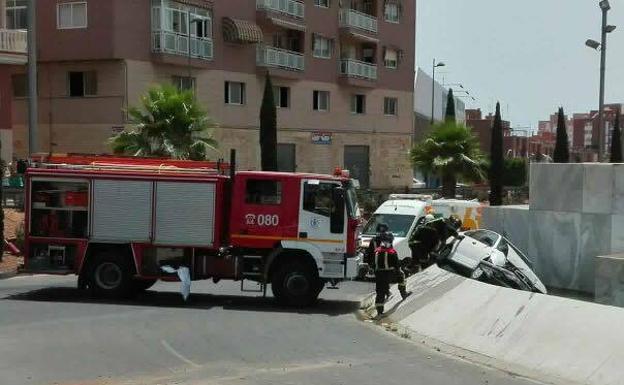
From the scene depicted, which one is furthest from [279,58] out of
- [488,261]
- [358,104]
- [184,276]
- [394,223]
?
[488,261]

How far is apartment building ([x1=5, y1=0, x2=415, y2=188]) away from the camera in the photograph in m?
38.8

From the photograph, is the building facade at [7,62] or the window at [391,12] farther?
the window at [391,12]

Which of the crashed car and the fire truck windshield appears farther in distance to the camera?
the fire truck windshield

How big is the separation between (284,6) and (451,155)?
579 inches

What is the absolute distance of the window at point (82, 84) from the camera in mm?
39312

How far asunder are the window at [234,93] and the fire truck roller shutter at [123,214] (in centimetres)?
2916

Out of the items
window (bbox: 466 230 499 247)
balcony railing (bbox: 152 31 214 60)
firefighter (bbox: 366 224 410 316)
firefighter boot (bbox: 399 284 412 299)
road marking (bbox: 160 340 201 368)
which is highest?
balcony railing (bbox: 152 31 214 60)

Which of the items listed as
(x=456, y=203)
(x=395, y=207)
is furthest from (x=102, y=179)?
(x=456, y=203)

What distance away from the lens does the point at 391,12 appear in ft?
186

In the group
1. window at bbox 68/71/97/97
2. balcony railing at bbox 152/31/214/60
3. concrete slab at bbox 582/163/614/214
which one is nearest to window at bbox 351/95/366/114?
balcony railing at bbox 152/31/214/60

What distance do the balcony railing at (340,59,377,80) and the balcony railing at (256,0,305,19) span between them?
16.0ft

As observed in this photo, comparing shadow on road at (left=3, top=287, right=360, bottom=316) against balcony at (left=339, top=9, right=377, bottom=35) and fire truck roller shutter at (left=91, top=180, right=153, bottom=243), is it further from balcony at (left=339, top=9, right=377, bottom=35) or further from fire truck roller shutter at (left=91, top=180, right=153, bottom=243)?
balcony at (left=339, top=9, right=377, bottom=35)

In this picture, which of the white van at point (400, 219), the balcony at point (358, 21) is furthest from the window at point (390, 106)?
the white van at point (400, 219)

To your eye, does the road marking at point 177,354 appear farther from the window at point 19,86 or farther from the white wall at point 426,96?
the white wall at point 426,96
